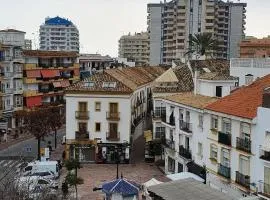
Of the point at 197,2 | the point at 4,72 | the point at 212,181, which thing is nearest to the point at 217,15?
the point at 197,2

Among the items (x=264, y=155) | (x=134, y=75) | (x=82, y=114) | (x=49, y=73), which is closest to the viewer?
(x=264, y=155)

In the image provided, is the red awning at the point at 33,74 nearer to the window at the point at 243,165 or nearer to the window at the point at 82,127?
the window at the point at 82,127

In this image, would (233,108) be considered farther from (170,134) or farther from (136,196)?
(170,134)

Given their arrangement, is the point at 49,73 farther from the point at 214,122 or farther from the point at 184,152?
the point at 214,122

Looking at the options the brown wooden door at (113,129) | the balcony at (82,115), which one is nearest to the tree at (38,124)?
the balcony at (82,115)

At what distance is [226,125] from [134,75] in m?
39.4

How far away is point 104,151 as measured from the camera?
179ft

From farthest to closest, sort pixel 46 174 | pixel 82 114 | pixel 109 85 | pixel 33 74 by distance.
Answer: pixel 33 74 < pixel 109 85 < pixel 82 114 < pixel 46 174

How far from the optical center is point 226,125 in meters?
35.7

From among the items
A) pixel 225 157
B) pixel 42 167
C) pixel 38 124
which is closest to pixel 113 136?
pixel 38 124

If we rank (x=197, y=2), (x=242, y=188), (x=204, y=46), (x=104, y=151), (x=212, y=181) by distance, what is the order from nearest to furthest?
(x=242, y=188) < (x=212, y=181) < (x=104, y=151) < (x=204, y=46) < (x=197, y=2)

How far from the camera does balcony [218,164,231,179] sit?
114 ft

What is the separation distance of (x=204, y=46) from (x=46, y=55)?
2652cm

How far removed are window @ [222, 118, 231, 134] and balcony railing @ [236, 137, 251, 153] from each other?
1587 millimetres
